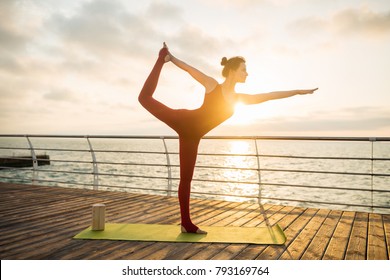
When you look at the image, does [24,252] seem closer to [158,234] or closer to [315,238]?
[158,234]

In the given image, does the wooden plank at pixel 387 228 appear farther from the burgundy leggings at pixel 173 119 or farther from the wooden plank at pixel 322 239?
the burgundy leggings at pixel 173 119

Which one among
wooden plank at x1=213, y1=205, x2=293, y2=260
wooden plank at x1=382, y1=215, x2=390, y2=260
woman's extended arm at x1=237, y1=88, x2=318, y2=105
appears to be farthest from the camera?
woman's extended arm at x1=237, y1=88, x2=318, y2=105

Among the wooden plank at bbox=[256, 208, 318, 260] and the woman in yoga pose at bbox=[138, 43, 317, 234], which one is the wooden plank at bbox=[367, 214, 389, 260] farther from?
the woman in yoga pose at bbox=[138, 43, 317, 234]

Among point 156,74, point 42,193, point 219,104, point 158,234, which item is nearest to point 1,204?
point 42,193

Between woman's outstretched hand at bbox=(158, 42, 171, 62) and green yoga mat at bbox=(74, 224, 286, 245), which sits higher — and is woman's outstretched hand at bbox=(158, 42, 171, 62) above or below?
above

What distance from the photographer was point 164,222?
3.90 meters

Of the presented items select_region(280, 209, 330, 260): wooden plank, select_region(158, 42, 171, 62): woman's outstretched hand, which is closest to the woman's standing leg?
select_region(158, 42, 171, 62): woman's outstretched hand

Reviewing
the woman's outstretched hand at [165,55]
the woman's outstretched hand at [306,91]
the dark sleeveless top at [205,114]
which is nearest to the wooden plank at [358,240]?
the woman's outstretched hand at [306,91]

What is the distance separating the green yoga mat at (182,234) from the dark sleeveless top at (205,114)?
1.05 m

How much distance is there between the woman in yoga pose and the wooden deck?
820mm

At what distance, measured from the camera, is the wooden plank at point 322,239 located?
2.72m

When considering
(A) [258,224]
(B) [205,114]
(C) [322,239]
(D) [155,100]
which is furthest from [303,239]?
(D) [155,100]

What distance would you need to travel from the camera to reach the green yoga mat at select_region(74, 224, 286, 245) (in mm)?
3113

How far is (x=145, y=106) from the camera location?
3199mm
